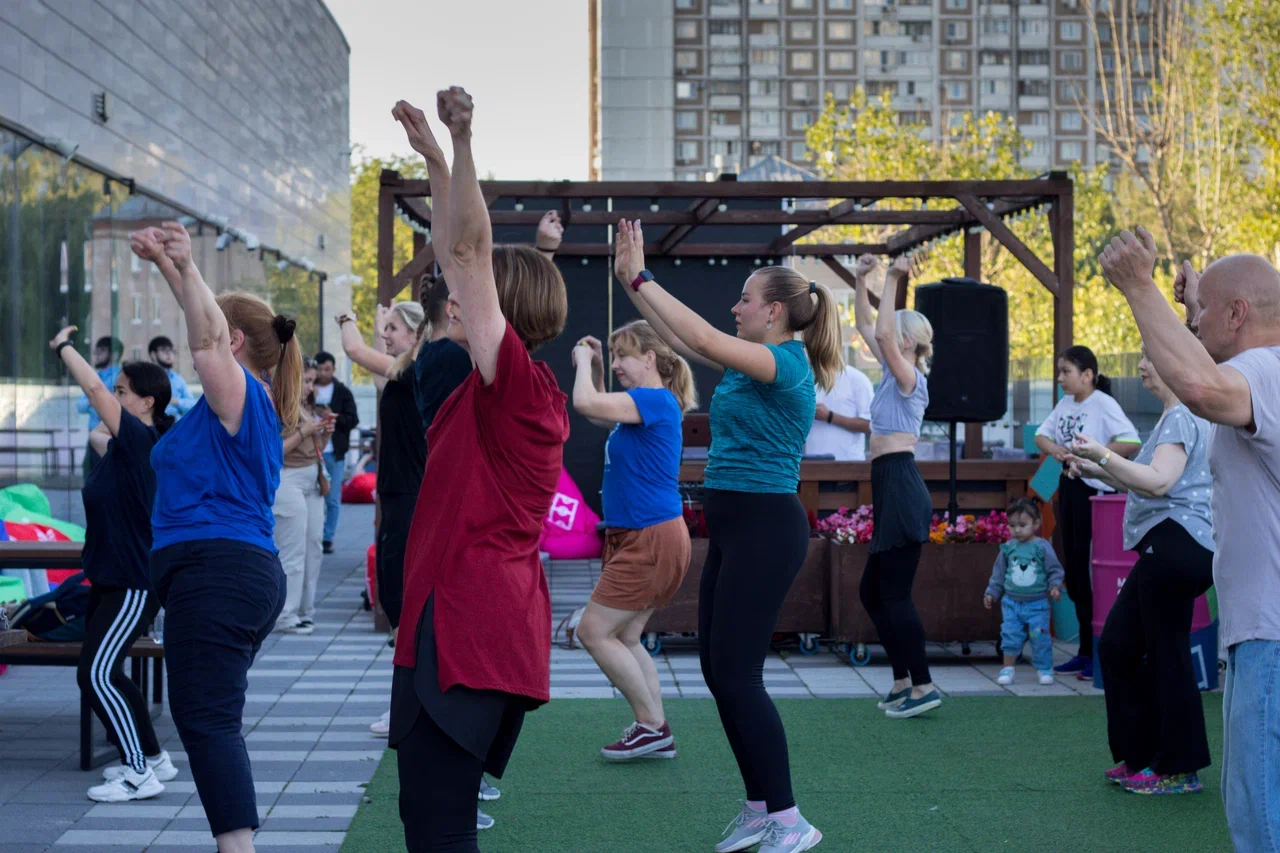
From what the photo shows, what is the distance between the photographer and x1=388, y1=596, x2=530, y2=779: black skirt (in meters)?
2.71

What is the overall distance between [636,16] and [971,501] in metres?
96.5

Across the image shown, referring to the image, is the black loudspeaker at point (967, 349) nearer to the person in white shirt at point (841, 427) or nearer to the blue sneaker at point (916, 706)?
the person in white shirt at point (841, 427)

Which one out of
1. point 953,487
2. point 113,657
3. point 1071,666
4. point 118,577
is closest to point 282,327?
point 118,577

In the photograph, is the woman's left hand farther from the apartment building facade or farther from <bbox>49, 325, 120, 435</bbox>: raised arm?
the apartment building facade

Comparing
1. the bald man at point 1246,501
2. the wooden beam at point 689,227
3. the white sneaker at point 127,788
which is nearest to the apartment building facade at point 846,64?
the wooden beam at point 689,227

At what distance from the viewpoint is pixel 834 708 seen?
273 inches

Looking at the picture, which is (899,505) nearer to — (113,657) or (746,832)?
(746,832)

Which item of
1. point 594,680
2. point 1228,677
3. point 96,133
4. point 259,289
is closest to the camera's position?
point 1228,677

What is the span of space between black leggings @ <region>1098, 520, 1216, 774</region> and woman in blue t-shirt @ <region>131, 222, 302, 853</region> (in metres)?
3.14

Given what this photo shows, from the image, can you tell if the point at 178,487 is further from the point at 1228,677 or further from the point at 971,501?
the point at 971,501

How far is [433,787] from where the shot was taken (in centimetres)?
273

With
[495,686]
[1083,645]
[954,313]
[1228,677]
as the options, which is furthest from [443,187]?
[954,313]

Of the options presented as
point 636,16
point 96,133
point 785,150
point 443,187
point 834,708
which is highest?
point 636,16

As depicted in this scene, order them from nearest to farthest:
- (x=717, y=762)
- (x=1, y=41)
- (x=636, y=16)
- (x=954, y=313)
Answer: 1. (x=717, y=762)
2. (x=954, y=313)
3. (x=1, y=41)
4. (x=636, y=16)
